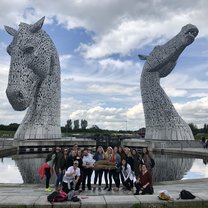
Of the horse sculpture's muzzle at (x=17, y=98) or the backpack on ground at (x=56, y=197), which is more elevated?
the horse sculpture's muzzle at (x=17, y=98)

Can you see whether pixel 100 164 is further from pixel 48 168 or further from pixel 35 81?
pixel 35 81

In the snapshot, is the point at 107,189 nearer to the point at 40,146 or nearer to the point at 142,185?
the point at 142,185

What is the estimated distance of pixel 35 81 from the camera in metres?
21.7

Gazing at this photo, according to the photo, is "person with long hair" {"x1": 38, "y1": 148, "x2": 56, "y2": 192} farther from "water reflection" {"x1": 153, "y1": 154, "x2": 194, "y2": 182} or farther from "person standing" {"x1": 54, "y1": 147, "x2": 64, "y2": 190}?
"water reflection" {"x1": 153, "y1": 154, "x2": 194, "y2": 182}

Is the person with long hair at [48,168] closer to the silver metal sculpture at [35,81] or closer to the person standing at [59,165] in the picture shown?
the person standing at [59,165]

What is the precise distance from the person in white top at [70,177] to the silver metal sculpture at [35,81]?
13.0 metres

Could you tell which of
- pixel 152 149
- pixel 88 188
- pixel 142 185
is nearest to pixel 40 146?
pixel 152 149

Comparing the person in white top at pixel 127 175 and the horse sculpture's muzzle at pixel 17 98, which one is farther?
the horse sculpture's muzzle at pixel 17 98

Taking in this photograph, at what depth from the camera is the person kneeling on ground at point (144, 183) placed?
7422 millimetres

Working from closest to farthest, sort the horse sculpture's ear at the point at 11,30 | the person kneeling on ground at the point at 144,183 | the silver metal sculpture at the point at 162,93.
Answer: the person kneeling on ground at the point at 144,183
the horse sculpture's ear at the point at 11,30
the silver metal sculpture at the point at 162,93

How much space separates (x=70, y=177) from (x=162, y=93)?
59.4ft

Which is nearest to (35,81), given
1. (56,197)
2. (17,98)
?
(17,98)

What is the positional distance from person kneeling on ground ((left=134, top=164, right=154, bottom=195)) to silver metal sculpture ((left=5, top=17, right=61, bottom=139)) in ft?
45.2

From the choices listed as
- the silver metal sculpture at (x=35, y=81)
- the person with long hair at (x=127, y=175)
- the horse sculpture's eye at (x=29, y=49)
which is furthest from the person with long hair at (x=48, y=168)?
the horse sculpture's eye at (x=29, y=49)
